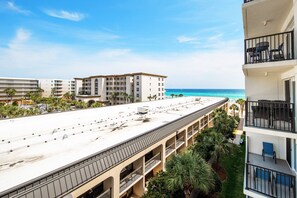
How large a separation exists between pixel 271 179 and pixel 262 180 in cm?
122

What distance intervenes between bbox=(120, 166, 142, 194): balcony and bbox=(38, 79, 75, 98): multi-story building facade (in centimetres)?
11035

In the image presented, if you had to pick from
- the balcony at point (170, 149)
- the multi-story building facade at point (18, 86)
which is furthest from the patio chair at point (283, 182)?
the multi-story building facade at point (18, 86)

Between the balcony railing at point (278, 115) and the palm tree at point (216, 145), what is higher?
the balcony railing at point (278, 115)

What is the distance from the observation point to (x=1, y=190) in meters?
5.86

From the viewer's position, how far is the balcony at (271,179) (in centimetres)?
632

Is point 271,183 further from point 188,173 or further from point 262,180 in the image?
point 188,173

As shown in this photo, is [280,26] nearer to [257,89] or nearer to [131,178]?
[257,89]

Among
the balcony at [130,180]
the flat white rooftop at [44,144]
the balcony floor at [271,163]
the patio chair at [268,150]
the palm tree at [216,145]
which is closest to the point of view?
the flat white rooftop at [44,144]

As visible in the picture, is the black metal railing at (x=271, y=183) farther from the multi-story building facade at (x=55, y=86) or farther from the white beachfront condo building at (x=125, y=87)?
the multi-story building facade at (x=55, y=86)

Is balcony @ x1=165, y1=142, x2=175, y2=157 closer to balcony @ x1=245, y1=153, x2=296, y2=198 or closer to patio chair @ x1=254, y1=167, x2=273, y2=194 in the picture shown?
balcony @ x1=245, y1=153, x2=296, y2=198

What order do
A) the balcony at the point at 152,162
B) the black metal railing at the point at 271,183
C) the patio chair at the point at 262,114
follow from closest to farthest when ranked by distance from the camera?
the black metal railing at the point at 271,183 < the patio chair at the point at 262,114 < the balcony at the point at 152,162

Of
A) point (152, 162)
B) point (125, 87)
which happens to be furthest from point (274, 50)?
point (125, 87)

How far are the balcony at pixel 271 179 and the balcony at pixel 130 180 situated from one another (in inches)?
279

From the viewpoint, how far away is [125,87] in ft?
246
